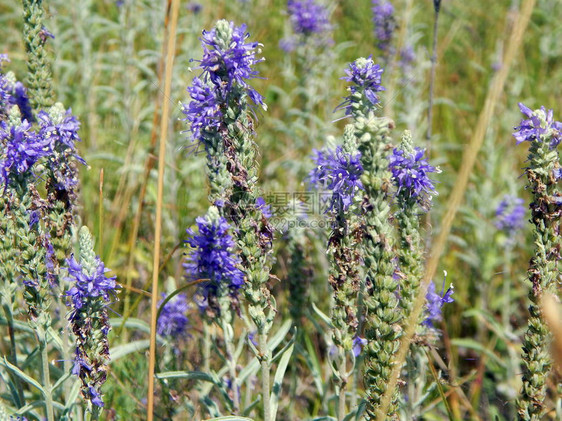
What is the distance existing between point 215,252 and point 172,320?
0.97m

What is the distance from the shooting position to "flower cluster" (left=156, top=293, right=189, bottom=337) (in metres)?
3.89

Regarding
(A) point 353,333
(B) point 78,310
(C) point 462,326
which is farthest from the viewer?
(C) point 462,326

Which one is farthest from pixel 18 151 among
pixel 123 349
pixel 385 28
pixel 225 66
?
pixel 385 28

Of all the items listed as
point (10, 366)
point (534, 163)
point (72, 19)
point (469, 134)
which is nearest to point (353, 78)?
point (534, 163)

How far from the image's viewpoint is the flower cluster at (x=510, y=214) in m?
5.37

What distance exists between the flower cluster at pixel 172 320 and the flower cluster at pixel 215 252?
2.23ft

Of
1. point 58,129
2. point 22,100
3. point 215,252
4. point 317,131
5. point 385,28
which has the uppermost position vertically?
point 385,28

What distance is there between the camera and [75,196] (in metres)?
3.17

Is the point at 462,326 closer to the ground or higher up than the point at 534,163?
closer to the ground

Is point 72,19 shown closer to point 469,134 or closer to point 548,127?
point 469,134

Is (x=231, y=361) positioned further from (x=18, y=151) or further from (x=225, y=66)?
(x=225, y=66)

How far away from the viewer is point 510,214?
5375mm

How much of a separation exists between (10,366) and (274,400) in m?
1.29

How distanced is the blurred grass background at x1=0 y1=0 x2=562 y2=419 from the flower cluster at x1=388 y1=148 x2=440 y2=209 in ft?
6.39
